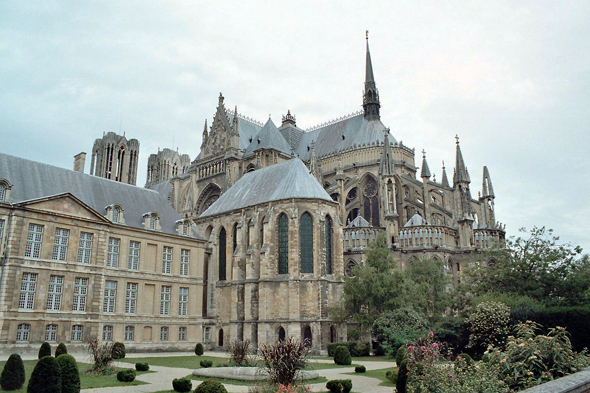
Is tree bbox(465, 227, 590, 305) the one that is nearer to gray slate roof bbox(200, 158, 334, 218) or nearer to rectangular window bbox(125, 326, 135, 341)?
gray slate roof bbox(200, 158, 334, 218)

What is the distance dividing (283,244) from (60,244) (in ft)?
46.7

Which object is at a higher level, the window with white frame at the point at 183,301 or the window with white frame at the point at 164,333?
the window with white frame at the point at 183,301

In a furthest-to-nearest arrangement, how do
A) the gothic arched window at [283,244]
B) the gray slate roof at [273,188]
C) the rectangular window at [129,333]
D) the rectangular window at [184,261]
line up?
the gray slate roof at [273,188], the rectangular window at [184,261], the gothic arched window at [283,244], the rectangular window at [129,333]

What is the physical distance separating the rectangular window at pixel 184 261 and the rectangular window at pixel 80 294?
24.1ft

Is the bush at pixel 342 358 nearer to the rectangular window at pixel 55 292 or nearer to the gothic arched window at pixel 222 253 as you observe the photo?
the rectangular window at pixel 55 292

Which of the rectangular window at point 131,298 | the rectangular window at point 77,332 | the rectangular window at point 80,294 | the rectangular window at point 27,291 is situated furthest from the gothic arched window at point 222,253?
the rectangular window at point 27,291

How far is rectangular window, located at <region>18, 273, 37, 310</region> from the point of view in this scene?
1019 inches

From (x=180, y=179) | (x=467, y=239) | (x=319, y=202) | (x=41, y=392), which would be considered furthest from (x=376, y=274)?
(x=180, y=179)

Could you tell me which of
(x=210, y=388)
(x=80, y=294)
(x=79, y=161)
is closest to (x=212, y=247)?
(x=79, y=161)

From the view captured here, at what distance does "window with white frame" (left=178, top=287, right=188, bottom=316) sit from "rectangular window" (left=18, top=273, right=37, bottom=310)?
9.96m

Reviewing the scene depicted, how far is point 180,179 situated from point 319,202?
31.5 metres

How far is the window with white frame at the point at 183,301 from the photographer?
33875 millimetres

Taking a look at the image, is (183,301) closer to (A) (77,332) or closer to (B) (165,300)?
(B) (165,300)

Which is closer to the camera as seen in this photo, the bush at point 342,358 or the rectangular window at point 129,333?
the bush at point 342,358
